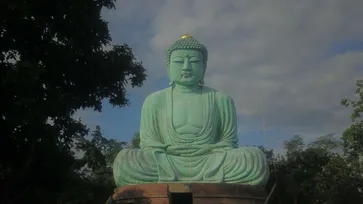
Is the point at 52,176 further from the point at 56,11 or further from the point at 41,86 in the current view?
the point at 56,11

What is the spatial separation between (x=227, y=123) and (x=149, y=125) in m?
1.69

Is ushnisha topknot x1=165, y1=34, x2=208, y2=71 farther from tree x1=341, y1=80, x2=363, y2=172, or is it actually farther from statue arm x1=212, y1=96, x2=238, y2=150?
tree x1=341, y1=80, x2=363, y2=172

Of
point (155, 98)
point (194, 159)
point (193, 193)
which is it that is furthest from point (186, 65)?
point (193, 193)

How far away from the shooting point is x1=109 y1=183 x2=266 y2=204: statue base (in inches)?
360

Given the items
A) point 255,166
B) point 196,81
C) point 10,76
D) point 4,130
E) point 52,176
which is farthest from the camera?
point 196,81

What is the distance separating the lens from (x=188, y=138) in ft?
34.6

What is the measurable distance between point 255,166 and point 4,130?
4.65 m

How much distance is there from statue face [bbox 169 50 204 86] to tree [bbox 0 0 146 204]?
2.68ft

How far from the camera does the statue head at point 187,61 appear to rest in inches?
437

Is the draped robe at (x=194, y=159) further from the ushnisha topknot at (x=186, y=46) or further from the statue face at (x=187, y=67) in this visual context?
the ushnisha topknot at (x=186, y=46)

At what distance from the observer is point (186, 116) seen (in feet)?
35.3

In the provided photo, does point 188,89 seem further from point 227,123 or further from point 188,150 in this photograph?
point 188,150

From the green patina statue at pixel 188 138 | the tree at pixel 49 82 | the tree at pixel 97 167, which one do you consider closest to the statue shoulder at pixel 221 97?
the green patina statue at pixel 188 138

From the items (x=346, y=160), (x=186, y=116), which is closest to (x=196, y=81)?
(x=186, y=116)
